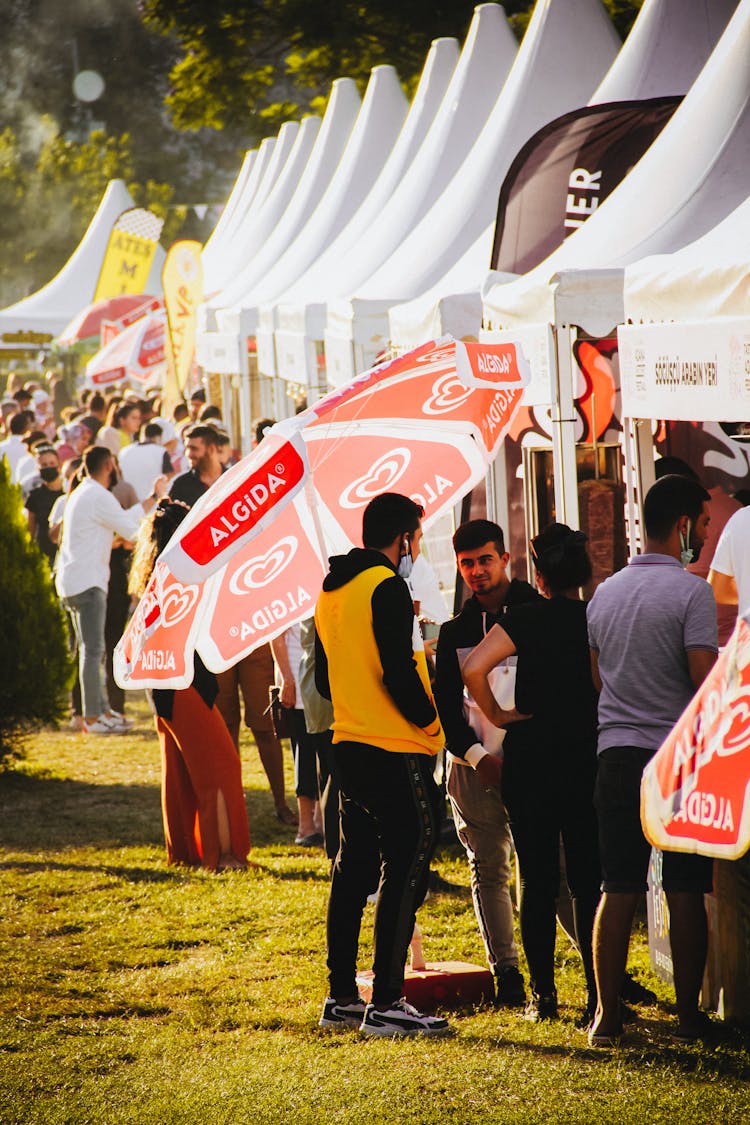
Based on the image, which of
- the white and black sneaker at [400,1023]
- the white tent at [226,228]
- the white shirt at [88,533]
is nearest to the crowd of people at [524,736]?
the white and black sneaker at [400,1023]

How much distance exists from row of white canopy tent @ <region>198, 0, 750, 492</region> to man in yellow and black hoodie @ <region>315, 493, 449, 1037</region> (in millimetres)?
1625

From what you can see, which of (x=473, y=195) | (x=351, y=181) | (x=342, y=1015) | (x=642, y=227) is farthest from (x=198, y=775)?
(x=351, y=181)

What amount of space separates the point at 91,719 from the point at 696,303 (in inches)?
324

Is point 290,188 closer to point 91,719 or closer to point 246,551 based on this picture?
point 91,719

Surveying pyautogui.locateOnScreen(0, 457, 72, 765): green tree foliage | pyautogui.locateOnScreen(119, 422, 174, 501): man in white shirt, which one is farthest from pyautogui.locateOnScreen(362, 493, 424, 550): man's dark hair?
pyautogui.locateOnScreen(119, 422, 174, 501): man in white shirt

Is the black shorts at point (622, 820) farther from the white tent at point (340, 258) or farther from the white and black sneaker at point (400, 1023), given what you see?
the white tent at point (340, 258)

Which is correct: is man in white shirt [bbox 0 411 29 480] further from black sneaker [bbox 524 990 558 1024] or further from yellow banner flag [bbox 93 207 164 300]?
black sneaker [bbox 524 990 558 1024]

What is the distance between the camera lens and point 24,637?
1098cm

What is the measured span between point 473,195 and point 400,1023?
7.47 metres

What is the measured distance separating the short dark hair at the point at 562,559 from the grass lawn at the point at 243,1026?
5.00ft

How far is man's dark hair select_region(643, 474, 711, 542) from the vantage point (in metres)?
5.15

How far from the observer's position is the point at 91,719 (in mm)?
12852

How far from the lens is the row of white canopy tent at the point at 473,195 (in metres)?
6.82

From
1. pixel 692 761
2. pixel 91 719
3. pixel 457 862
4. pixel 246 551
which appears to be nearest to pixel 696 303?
pixel 246 551
